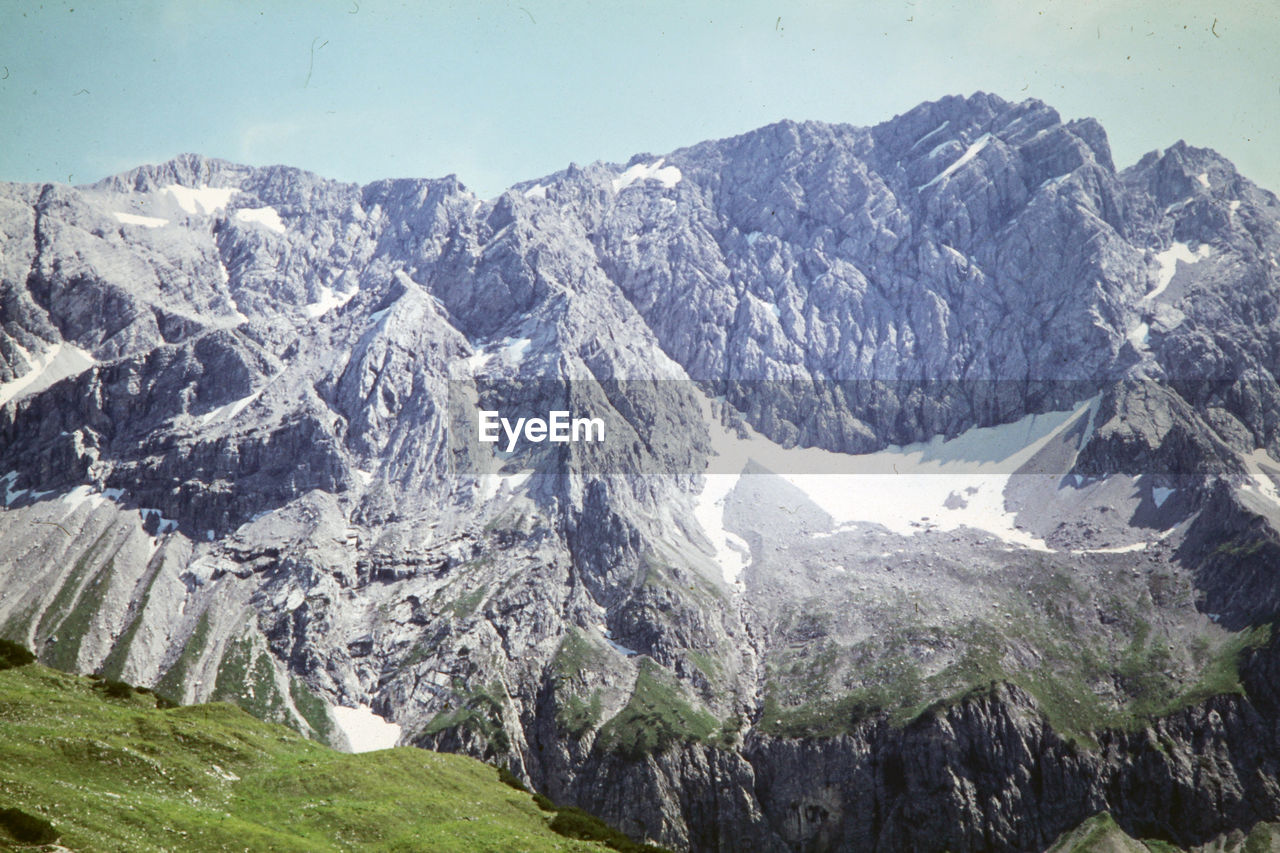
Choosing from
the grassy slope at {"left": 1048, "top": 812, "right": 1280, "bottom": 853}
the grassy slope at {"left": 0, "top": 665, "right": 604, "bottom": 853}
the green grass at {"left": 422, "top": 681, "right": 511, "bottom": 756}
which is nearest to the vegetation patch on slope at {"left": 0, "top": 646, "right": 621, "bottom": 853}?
the grassy slope at {"left": 0, "top": 665, "right": 604, "bottom": 853}

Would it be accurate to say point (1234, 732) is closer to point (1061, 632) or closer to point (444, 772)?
point (1061, 632)

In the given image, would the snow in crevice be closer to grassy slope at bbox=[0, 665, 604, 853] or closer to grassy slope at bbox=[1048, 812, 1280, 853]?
grassy slope at bbox=[0, 665, 604, 853]

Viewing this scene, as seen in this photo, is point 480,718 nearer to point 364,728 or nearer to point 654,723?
point 364,728

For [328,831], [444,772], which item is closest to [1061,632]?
[444,772]

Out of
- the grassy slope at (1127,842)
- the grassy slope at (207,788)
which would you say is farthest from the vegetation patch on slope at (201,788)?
the grassy slope at (1127,842)

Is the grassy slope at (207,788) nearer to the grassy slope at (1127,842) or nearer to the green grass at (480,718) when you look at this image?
the green grass at (480,718)

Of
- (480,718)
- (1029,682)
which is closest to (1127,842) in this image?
(1029,682)

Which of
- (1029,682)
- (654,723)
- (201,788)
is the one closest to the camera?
(201,788)
